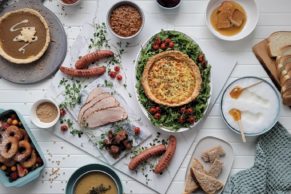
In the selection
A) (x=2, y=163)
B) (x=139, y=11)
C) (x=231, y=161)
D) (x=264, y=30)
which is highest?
(x=139, y=11)

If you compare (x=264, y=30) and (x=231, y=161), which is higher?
(x=264, y=30)

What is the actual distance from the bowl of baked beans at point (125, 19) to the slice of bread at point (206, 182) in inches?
45.4

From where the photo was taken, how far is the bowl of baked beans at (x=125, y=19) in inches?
166

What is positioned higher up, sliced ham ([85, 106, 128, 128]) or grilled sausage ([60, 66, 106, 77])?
grilled sausage ([60, 66, 106, 77])

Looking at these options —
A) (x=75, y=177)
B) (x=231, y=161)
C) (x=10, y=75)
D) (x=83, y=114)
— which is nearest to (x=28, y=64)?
(x=10, y=75)

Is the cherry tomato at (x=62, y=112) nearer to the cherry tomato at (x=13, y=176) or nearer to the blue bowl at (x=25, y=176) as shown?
the blue bowl at (x=25, y=176)

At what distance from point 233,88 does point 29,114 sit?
158 cm

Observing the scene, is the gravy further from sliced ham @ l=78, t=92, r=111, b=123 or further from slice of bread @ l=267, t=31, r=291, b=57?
slice of bread @ l=267, t=31, r=291, b=57

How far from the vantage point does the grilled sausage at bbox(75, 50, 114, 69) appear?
4.25m

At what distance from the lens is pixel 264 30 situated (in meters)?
4.34

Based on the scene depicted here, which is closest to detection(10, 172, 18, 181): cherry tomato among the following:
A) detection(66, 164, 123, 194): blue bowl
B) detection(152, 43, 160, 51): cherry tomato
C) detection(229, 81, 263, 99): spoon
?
detection(66, 164, 123, 194): blue bowl

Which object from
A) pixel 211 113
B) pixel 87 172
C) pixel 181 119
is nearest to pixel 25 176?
pixel 87 172

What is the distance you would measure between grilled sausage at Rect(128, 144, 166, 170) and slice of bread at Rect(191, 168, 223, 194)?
29cm

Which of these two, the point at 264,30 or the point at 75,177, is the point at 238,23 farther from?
the point at 75,177
